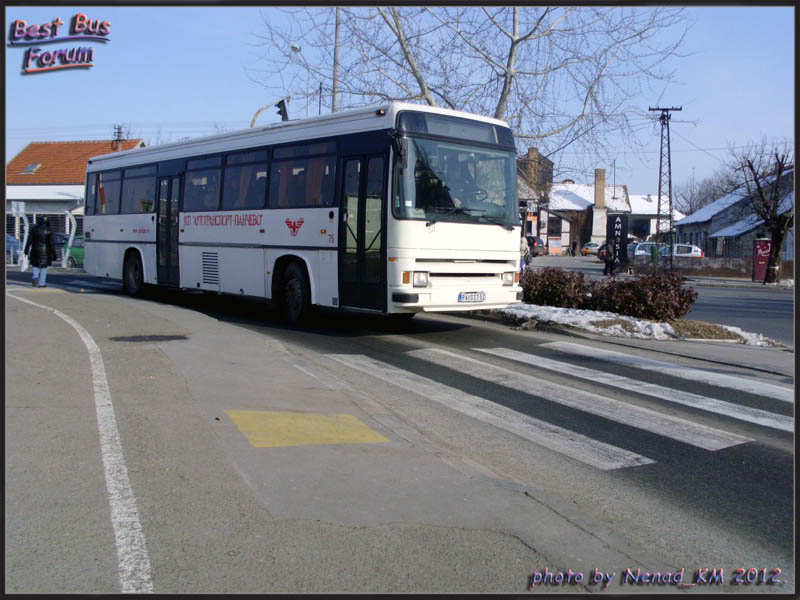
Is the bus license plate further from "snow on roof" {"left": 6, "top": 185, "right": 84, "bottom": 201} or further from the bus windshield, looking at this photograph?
"snow on roof" {"left": 6, "top": 185, "right": 84, "bottom": 201}

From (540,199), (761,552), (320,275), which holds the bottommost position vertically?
(761,552)

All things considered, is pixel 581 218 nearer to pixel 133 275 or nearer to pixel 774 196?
pixel 774 196

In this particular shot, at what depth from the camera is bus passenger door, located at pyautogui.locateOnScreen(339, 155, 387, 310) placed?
12.0 meters

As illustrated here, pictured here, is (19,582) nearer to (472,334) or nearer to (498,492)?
(498,492)

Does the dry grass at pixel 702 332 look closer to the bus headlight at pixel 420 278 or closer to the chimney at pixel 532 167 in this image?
the bus headlight at pixel 420 278

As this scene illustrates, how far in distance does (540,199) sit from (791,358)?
10.5 m

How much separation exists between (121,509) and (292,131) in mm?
10418

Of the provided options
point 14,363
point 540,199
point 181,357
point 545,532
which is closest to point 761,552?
point 545,532

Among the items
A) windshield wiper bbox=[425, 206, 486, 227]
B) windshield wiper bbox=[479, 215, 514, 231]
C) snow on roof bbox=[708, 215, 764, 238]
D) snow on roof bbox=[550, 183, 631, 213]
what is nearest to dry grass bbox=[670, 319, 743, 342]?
windshield wiper bbox=[479, 215, 514, 231]

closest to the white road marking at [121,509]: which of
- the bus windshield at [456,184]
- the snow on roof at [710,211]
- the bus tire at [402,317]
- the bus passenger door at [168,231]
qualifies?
the bus windshield at [456,184]

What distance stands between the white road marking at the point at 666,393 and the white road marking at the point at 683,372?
2.46 ft

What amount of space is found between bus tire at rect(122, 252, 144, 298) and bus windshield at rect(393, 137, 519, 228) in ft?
31.0

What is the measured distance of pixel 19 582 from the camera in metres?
3.61

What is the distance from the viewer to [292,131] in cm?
1398
